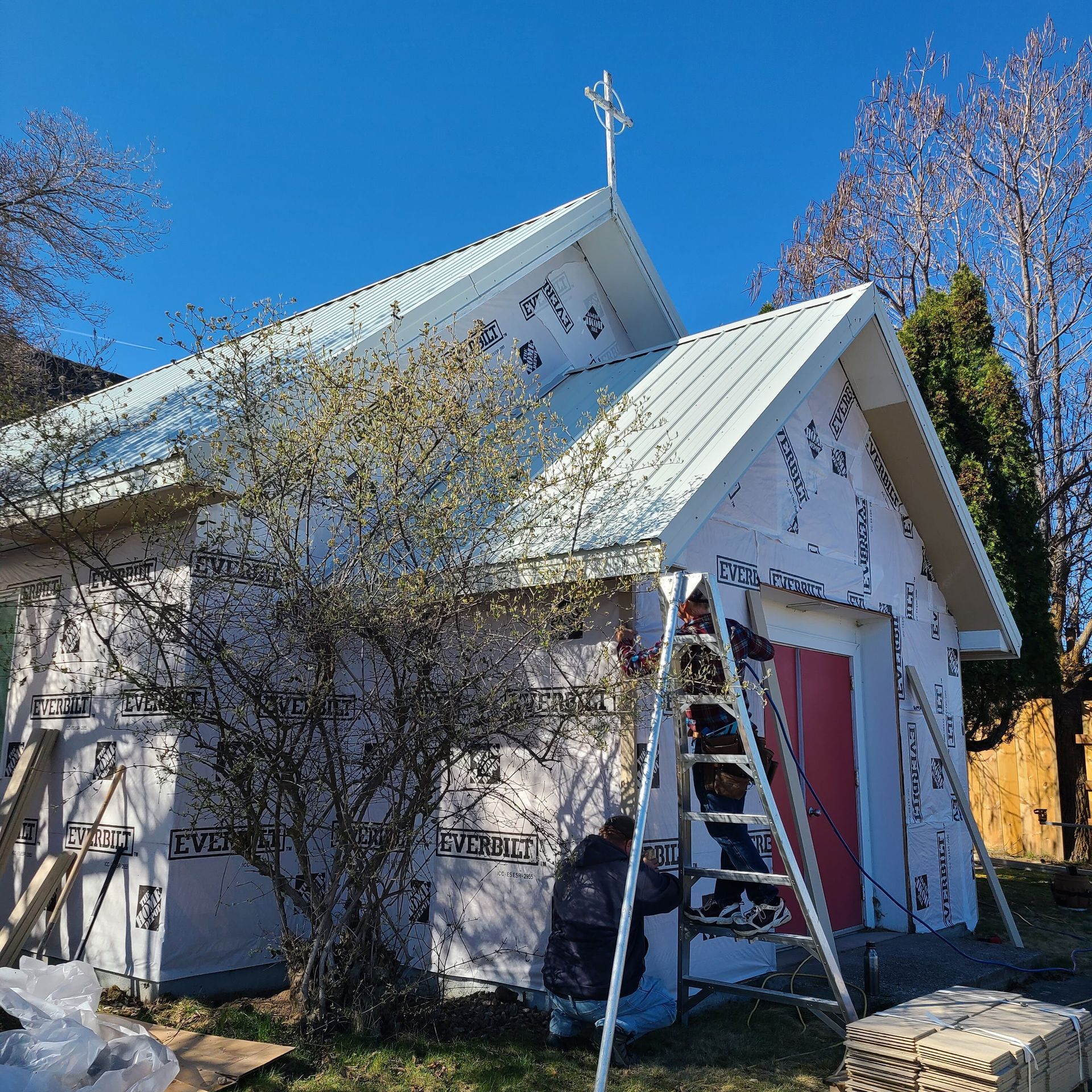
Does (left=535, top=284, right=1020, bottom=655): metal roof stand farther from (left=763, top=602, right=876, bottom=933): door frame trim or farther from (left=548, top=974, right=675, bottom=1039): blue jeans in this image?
(left=548, top=974, right=675, bottom=1039): blue jeans

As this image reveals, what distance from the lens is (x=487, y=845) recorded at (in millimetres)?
6352

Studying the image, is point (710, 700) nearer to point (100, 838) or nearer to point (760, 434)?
point (760, 434)

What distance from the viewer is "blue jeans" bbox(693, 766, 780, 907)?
5.45m

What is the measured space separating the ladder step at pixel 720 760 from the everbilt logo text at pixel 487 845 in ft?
3.84

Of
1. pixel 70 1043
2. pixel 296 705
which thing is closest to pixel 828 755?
pixel 296 705

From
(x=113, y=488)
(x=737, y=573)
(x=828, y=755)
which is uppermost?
(x=113, y=488)

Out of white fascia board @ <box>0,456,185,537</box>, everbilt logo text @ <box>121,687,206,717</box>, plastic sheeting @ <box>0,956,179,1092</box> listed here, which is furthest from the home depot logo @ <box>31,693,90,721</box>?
plastic sheeting @ <box>0,956,179,1092</box>

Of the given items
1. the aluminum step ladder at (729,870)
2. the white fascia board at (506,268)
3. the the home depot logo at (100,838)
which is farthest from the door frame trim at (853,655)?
the the home depot logo at (100,838)

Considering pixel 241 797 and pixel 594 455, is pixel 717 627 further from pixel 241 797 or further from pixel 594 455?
pixel 241 797

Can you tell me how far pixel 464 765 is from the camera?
21.1ft

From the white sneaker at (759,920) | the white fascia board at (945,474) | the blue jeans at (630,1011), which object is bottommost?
the blue jeans at (630,1011)

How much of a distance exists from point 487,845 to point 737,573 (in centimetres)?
247

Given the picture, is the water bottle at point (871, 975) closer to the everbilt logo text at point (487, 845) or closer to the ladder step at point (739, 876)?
the ladder step at point (739, 876)

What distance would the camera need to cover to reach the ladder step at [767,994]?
198 inches
